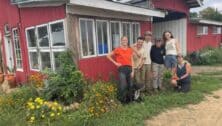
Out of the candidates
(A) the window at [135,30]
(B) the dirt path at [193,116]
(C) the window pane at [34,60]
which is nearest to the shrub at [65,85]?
(B) the dirt path at [193,116]

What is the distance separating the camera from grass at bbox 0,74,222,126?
5.71 meters

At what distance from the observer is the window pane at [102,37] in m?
8.50

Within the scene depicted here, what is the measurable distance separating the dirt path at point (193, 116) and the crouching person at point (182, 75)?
1.04 m

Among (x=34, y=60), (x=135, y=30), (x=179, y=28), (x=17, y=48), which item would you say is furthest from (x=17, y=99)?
(x=179, y=28)

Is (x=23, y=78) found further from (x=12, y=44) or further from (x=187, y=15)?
(x=187, y=15)

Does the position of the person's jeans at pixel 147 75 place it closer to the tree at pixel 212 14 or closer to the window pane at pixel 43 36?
the window pane at pixel 43 36

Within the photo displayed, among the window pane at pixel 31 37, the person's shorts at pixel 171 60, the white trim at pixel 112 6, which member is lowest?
the person's shorts at pixel 171 60

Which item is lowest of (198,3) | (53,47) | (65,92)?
(65,92)

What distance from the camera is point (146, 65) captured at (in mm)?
8023

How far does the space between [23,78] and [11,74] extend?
117 centimetres

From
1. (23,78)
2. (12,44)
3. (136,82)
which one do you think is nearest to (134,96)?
(136,82)

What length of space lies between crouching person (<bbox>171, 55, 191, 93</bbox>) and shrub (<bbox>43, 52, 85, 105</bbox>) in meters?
3.15

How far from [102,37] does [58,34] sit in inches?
57.3

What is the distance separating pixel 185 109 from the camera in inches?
271
